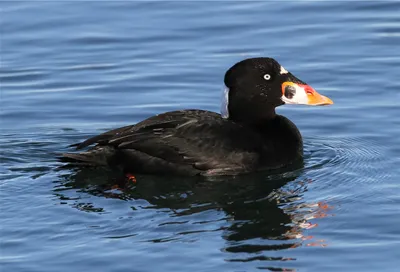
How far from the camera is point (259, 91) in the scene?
1038cm

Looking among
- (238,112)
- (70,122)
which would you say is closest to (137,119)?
(70,122)

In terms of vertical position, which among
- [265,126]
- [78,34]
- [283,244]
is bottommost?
[283,244]

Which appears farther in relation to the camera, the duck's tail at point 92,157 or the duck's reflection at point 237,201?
the duck's tail at point 92,157

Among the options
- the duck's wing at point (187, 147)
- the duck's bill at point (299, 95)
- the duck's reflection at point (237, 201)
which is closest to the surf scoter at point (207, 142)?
the duck's wing at point (187, 147)

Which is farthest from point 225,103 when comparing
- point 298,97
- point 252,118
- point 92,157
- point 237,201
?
point 237,201

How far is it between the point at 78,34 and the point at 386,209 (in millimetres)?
6259

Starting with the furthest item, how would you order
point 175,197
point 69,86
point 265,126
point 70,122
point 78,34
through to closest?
point 78,34 → point 69,86 → point 70,122 → point 265,126 → point 175,197

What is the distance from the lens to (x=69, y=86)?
12.5m

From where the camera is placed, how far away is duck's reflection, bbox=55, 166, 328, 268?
8.23 m

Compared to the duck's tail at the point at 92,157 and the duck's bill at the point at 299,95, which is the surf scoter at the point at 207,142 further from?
the duck's bill at the point at 299,95

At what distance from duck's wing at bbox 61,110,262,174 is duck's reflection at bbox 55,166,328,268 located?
0.12 meters

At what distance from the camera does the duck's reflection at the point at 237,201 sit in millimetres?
8227

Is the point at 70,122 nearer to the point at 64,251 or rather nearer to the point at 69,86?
the point at 69,86

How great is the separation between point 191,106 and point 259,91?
1.50 m
